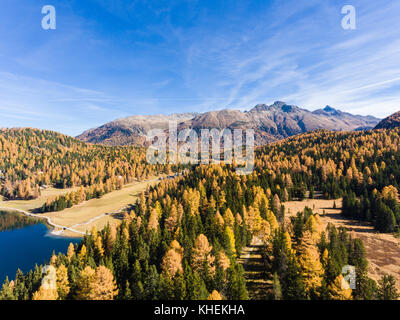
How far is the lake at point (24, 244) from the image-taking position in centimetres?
7414

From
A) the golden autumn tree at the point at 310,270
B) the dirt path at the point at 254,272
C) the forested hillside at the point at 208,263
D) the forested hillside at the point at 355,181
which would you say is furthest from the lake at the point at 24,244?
the forested hillside at the point at 355,181

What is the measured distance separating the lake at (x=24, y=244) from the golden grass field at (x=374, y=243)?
98552 millimetres

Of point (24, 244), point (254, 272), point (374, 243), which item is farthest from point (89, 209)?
point (374, 243)

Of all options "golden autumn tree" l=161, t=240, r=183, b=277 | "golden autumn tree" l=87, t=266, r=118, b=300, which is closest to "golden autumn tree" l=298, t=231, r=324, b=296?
"golden autumn tree" l=161, t=240, r=183, b=277

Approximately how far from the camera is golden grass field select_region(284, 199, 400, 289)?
50.9 meters

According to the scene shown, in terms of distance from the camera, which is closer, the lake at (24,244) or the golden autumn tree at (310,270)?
the golden autumn tree at (310,270)

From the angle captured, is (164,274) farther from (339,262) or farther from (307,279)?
(339,262)

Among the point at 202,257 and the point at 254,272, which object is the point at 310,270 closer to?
the point at 254,272

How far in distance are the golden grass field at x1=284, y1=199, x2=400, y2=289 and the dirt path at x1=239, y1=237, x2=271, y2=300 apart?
26.2 m

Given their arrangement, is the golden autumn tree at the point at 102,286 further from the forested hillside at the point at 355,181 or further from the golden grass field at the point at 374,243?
the forested hillside at the point at 355,181

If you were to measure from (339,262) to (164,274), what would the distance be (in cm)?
3700

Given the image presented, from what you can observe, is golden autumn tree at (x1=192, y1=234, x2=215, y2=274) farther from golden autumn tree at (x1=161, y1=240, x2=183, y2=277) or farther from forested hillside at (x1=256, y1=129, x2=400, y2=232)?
forested hillside at (x1=256, y1=129, x2=400, y2=232)
